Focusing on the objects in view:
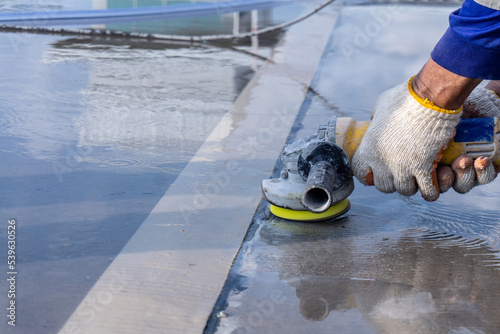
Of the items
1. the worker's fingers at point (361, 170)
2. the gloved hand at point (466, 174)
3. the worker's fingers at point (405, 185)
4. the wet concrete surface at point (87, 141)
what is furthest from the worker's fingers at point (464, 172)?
the wet concrete surface at point (87, 141)

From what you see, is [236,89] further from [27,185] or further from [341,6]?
[341,6]

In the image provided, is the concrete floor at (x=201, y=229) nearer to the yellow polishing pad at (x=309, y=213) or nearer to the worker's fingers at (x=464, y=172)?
the yellow polishing pad at (x=309, y=213)

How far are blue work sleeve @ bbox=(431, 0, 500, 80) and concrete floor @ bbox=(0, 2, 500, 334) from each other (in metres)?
0.74

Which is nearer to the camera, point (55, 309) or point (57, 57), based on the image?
point (55, 309)

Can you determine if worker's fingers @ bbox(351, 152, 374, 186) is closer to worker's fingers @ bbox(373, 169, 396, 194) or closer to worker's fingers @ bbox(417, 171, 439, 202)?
worker's fingers @ bbox(373, 169, 396, 194)

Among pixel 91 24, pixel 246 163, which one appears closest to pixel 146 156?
pixel 246 163

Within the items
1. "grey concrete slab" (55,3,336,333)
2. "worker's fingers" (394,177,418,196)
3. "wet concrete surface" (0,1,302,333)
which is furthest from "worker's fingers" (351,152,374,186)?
"wet concrete surface" (0,1,302,333)

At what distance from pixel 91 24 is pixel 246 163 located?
4.40 metres

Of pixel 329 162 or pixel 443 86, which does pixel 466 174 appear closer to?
pixel 443 86

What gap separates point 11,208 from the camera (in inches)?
93.2

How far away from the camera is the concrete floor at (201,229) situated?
71.2 inches

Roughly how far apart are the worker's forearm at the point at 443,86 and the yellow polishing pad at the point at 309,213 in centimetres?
70

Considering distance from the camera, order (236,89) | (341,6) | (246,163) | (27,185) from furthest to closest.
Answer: (341,6) → (236,89) → (246,163) → (27,185)

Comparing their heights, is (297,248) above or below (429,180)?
below
